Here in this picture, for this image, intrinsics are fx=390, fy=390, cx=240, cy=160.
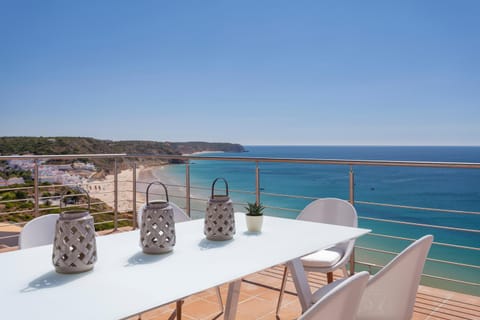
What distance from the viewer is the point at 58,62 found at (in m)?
11.2

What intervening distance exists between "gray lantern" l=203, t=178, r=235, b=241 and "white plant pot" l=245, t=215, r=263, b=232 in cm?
16

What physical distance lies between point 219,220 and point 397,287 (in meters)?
0.74

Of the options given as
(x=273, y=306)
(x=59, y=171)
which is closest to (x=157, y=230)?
(x=273, y=306)

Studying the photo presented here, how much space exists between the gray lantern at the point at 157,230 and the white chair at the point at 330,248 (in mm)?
994

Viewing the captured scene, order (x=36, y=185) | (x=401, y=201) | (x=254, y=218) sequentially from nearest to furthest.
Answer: (x=254, y=218)
(x=36, y=185)
(x=401, y=201)

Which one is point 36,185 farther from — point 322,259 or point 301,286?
point 301,286

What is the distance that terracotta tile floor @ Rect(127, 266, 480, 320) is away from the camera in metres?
2.49

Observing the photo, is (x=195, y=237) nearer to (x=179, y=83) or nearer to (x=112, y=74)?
(x=112, y=74)

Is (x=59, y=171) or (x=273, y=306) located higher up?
(x=59, y=171)

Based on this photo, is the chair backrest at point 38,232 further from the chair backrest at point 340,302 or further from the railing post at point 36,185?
the railing post at point 36,185

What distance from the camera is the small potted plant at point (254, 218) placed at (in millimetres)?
1852

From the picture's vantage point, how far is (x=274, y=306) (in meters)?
2.67

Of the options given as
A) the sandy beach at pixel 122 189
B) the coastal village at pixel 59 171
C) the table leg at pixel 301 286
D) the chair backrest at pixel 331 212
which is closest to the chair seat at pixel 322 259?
the chair backrest at pixel 331 212

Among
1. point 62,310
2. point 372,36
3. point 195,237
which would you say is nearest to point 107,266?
point 62,310
